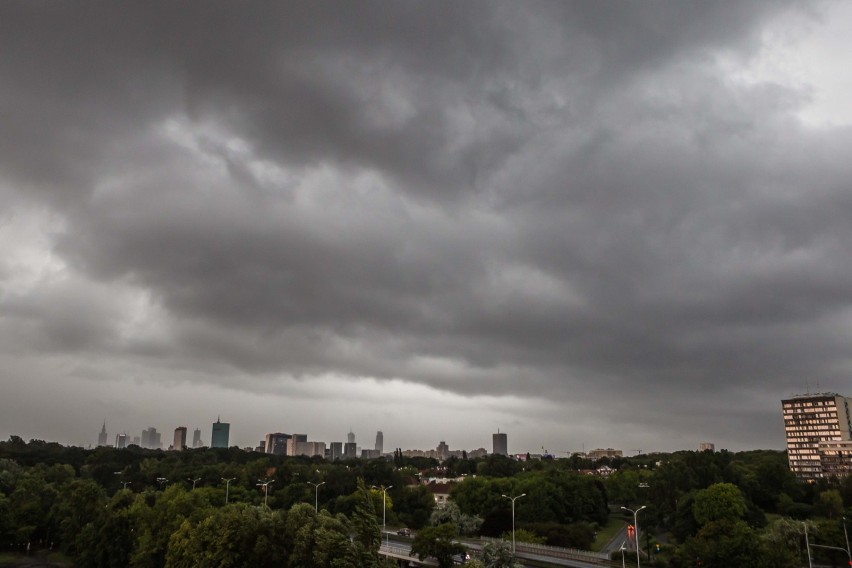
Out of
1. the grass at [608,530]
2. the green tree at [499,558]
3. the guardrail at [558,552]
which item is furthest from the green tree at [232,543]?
the grass at [608,530]

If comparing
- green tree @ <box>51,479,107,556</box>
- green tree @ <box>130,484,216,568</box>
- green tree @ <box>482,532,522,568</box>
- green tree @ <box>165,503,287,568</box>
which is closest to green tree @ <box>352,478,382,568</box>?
green tree @ <box>165,503,287,568</box>

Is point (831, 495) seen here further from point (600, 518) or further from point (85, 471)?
point (85, 471)

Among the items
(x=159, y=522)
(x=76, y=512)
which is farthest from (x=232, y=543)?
(x=76, y=512)

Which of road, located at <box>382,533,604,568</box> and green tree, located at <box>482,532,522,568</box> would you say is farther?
road, located at <box>382,533,604,568</box>

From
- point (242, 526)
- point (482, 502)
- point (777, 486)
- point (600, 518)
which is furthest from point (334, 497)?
point (777, 486)

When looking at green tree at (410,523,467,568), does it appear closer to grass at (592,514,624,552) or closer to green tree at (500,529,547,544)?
green tree at (500,529,547,544)

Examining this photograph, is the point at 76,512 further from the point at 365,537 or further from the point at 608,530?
the point at 608,530

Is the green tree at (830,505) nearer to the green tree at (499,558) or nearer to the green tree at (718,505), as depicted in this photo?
the green tree at (718,505)
